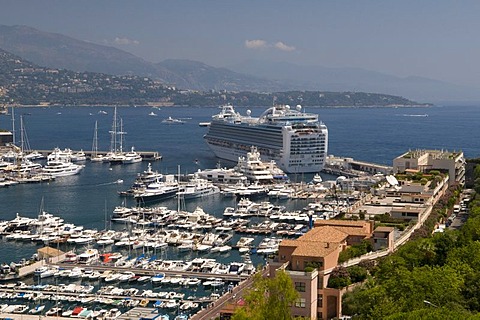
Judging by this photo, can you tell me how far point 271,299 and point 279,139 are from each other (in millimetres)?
44536

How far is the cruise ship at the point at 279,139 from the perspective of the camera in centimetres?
5809

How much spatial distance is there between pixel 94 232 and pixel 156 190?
1106cm

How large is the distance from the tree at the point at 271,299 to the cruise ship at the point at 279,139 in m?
42.1

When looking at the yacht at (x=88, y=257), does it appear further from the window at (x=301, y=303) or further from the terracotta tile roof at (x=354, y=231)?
the window at (x=301, y=303)

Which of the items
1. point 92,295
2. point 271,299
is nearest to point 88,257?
point 92,295

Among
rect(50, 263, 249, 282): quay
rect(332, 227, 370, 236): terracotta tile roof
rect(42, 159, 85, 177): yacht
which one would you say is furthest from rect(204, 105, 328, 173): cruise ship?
rect(332, 227, 370, 236): terracotta tile roof

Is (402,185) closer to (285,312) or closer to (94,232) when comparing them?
(94,232)

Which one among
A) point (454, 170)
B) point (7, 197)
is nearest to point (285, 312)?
point (454, 170)

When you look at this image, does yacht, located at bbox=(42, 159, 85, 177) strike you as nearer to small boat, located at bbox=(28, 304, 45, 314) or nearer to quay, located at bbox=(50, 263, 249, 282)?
quay, located at bbox=(50, 263, 249, 282)

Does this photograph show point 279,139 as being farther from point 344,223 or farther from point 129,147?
point 344,223

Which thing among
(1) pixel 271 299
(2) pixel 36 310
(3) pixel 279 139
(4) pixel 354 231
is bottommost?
(2) pixel 36 310

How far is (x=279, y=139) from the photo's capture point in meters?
59.4

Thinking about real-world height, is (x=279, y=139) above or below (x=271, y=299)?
below

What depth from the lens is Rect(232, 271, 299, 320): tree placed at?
14.9 metres
